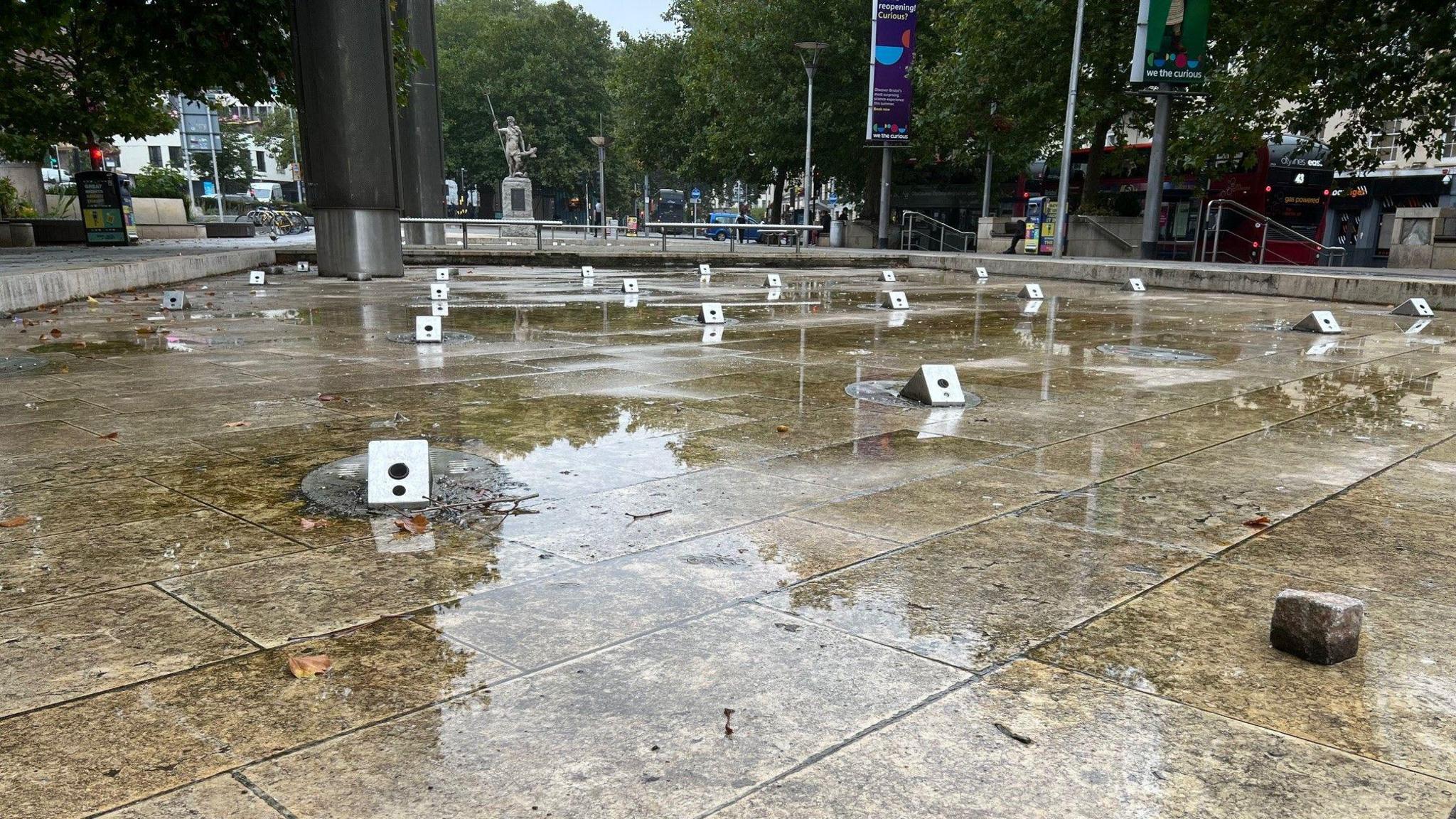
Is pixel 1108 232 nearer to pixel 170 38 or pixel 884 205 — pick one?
pixel 884 205

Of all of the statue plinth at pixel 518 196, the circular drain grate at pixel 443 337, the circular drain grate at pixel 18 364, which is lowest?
the circular drain grate at pixel 443 337

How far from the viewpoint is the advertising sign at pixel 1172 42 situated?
2178 centimetres

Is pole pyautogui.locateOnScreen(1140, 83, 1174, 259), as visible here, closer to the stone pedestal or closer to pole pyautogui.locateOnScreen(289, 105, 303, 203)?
the stone pedestal

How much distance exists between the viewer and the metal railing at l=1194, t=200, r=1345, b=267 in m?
24.5

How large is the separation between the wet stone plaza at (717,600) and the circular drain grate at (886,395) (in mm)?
125

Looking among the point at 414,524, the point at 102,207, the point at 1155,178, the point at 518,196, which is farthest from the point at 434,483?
the point at 518,196

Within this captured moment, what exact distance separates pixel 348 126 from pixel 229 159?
7571cm

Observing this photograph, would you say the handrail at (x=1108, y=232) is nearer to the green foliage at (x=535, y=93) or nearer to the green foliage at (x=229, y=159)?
the green foliage at (x=535, y=93)

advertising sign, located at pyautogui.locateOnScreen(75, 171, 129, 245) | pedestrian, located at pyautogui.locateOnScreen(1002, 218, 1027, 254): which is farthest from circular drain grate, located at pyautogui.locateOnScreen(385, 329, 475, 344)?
pedestrian, located at pyautogui.locateOnScreen(1002, 218, 1027, 254)

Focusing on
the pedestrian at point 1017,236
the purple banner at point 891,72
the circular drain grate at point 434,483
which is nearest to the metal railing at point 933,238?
the pedestrian at point 1017,236

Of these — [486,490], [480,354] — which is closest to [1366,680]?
[486,490]

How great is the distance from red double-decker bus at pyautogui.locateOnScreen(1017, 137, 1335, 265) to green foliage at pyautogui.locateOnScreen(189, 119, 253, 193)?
2791 inches

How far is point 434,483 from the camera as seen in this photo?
401 centimetres

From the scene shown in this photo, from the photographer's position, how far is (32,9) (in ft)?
52.2
